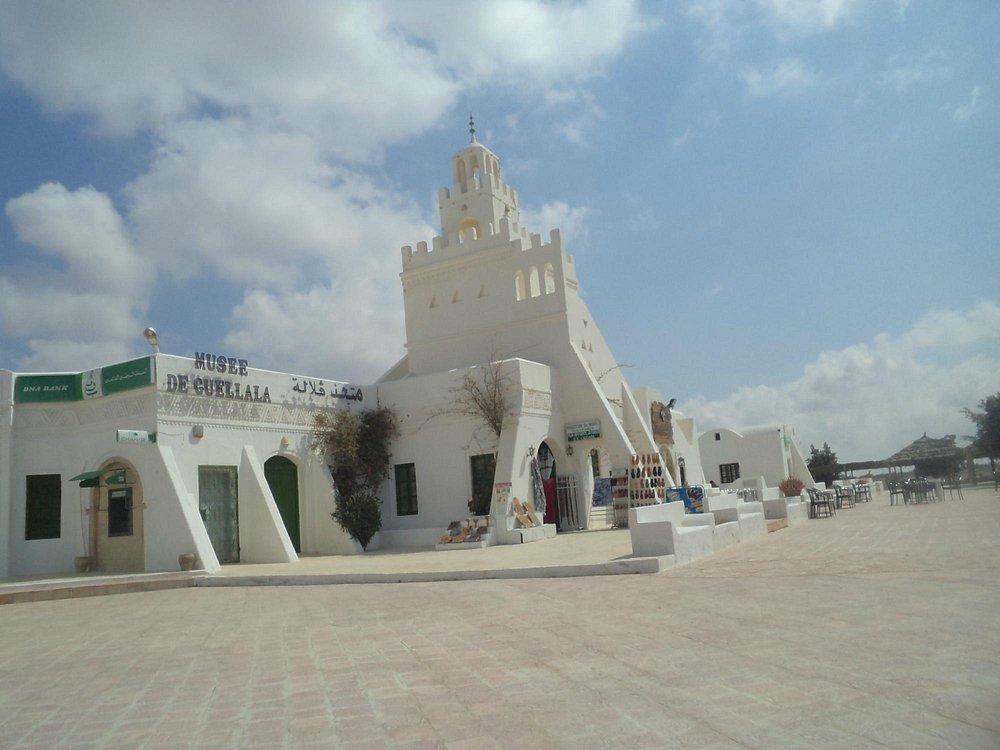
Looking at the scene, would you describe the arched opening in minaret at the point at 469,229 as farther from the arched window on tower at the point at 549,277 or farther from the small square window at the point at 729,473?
the small square window at the point at 729,473

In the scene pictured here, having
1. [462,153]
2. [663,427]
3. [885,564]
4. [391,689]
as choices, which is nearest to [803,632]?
[391,689]

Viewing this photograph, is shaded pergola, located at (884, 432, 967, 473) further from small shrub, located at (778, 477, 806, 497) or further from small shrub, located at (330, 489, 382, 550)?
small shrub, located at (330, 489, 382, 550)

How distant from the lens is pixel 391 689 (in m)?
4.88

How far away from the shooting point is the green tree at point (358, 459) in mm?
18672

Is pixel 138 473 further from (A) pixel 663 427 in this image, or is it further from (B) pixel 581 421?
(A) pixel 663 427

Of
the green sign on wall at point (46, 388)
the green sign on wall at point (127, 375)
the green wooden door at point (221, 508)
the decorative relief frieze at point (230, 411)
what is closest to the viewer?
the green sign on wall at point (127, 375)

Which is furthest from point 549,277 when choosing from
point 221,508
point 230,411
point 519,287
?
point 221,508

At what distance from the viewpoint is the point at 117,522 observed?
1647 cm

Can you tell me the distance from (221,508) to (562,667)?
13384 mm

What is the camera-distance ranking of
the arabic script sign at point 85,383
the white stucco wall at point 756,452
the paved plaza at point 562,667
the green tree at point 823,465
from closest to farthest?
1. the paved plaza at point 562,667
2. the arabic script sign at point 85,383
3. the white stucco wall at point 756,452
4. the green tree at point 823,465

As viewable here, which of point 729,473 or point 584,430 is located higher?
point 584,430

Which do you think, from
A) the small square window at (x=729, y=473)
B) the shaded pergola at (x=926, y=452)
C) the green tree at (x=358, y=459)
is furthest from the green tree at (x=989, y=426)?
the green tree at (x=358, y=459)

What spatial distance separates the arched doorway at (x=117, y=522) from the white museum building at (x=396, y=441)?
38 mm

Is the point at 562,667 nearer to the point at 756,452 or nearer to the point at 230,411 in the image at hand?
the point at 230,411
